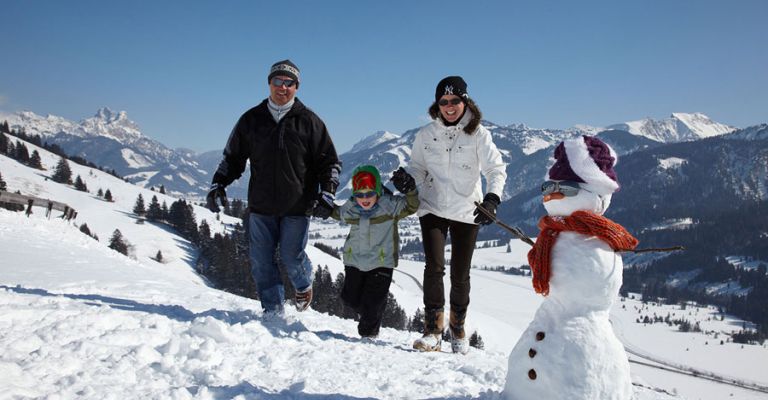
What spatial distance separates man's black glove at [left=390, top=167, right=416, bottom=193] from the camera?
5195 mm

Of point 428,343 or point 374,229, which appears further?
point 374,229

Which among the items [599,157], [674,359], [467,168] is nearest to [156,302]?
[467,168]

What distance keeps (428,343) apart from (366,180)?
208 centimetres

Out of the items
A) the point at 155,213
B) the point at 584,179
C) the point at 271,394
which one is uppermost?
the point at 584,179

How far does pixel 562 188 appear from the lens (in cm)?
311

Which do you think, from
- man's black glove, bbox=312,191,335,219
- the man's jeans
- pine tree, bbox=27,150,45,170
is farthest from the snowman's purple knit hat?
pine tree, bbox=27,150,45,170

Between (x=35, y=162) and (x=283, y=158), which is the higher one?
(x=35, y=162)

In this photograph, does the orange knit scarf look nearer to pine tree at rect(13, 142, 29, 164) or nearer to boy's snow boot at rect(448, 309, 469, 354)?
boy's snow boot at rect(448, 309, 469, 354)

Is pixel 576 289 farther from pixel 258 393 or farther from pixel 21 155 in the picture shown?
pixel 21 155

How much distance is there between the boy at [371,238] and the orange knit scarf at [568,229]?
103 inches

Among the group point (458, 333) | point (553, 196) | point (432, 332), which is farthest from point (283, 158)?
point (553, 196)

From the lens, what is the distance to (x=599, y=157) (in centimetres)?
307

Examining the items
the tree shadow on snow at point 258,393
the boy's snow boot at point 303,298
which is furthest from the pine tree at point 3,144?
the tree shadow on snow at point 258,393

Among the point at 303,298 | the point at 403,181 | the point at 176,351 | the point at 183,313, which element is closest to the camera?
the point at 176,351
